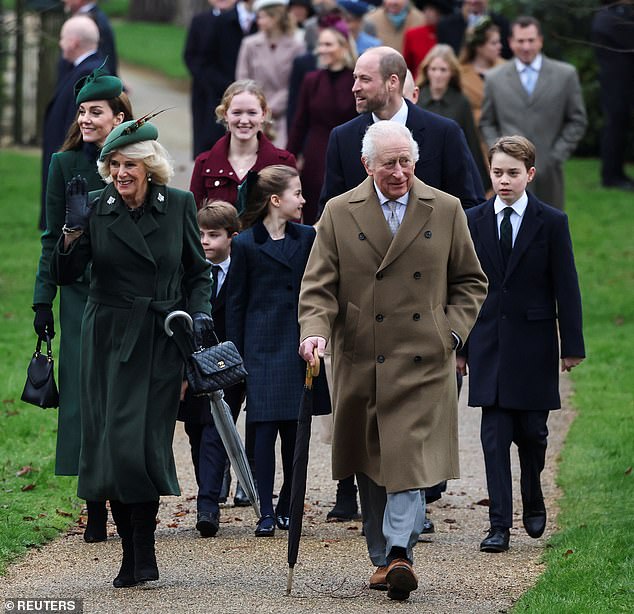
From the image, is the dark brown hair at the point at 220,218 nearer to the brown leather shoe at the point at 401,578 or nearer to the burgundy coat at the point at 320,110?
the brown leather shoe at the point at 401,578

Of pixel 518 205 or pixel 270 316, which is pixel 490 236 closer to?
pixel 518 205

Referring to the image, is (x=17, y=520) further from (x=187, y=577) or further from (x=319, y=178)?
(x=319, y=178)

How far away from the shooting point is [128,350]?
22.0 ft

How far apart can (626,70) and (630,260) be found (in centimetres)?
295

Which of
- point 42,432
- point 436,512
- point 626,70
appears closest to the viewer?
point 436,512

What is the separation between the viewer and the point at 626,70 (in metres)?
17.7

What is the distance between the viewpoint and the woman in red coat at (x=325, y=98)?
12.0 metres

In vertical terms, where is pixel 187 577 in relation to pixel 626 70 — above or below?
below

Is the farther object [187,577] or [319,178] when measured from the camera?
[319,178]

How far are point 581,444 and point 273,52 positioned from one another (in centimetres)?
617

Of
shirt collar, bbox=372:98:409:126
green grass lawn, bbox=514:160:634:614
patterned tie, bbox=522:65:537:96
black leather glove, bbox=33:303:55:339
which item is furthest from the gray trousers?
patterned tie, bbox=522:65:537:96

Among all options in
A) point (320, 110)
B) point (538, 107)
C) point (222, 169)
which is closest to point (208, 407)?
point (222, 169)

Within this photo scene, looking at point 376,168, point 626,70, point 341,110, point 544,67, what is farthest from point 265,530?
point 626,70

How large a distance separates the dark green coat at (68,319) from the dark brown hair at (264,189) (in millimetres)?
733
